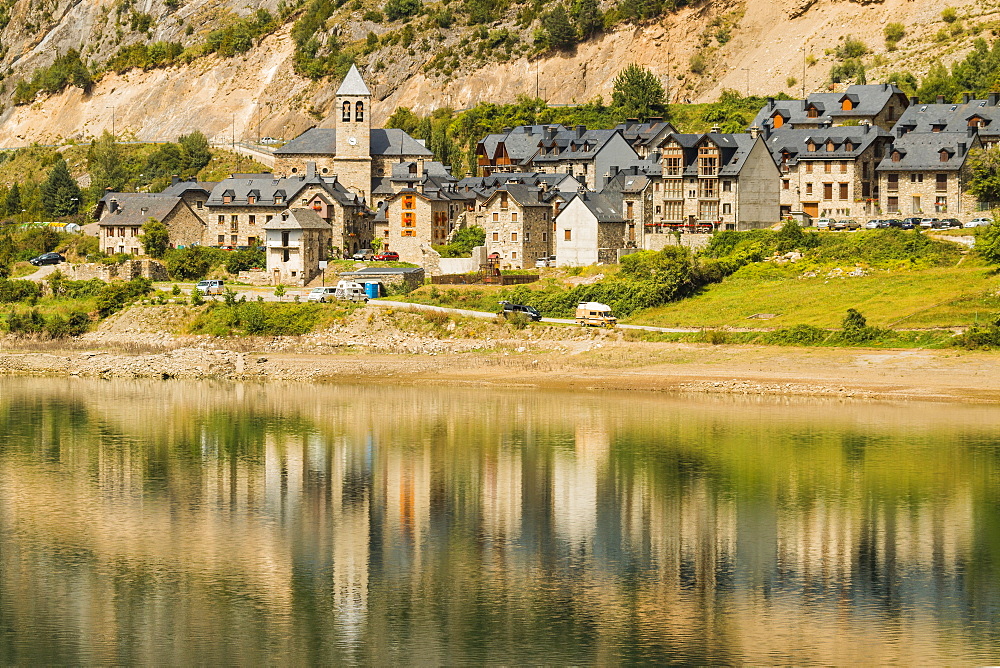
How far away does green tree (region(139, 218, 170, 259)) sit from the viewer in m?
106

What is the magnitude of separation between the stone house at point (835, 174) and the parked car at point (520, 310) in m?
25.9

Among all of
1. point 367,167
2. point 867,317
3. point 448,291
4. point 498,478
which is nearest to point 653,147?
point 367,167

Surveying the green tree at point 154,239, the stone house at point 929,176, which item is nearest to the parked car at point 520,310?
the stone house at point 929,176

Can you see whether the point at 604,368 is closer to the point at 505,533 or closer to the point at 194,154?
the point at 505,533

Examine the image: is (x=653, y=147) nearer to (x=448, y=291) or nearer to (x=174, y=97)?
(x=448, y=291)

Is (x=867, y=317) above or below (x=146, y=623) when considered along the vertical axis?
above

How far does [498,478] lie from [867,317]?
3071cm

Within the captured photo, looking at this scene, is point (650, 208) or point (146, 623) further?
point (650, 208)

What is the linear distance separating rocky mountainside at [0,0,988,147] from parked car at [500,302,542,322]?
6390 cm

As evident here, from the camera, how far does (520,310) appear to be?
82062mm

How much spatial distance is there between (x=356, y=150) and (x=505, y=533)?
80.6 meters

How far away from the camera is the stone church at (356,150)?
119625mm

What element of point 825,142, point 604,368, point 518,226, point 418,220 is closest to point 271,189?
point 418,220

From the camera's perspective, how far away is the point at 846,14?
147 metres
